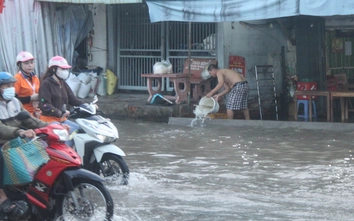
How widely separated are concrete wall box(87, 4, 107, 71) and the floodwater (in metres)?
4.04

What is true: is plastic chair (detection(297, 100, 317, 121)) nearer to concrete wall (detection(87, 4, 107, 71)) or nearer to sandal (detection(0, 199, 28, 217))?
concrete wall (detection(87, 4, 107, 71))

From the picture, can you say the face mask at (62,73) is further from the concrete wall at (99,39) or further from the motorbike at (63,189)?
the concrete wall at (99,39)

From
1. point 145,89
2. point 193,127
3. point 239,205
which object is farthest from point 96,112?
point 145,89

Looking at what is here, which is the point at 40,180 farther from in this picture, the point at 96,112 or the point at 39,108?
the point at 39,108

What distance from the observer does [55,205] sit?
606cm

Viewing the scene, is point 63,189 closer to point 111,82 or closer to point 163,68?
point 163,68

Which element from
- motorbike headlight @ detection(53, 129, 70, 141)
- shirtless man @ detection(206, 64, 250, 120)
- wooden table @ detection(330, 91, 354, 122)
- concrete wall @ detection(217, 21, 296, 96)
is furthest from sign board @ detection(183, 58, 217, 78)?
motorbike headlight @ detection(53, 129, 70, 141)

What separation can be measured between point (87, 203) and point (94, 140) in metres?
1.46

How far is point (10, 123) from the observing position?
21.2 feet

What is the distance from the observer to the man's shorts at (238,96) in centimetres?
1367

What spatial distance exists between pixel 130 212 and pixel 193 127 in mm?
6444

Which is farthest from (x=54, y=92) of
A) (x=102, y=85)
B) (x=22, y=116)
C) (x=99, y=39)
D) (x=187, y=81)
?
(x=99, y=39)

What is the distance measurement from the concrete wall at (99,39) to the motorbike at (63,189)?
10.6 metres

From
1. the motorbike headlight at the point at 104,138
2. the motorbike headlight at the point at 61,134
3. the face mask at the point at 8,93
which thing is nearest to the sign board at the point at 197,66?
the motorbike headlight at the point at 104,138
